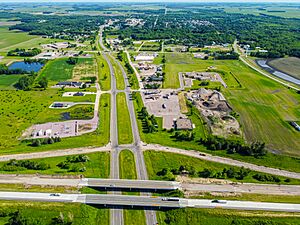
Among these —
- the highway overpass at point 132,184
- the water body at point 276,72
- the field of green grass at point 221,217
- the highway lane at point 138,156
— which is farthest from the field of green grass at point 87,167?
the water body at point 276,72

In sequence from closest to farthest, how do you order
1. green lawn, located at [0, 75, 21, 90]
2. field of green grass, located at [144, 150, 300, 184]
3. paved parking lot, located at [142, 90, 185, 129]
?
field of green grass, located at [144, 150, 300, 184] → paved parking lot, located at [142, 90, 185, 129] → green lawn, located at [0, 75, 21, 90]

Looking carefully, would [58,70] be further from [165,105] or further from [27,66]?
[165,105]

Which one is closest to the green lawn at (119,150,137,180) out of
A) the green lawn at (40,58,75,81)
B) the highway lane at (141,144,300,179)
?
the highway lane at (141,144,300,179)

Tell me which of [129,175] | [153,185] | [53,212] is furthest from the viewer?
[129,175]

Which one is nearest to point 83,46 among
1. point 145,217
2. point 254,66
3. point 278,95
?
point 254,66

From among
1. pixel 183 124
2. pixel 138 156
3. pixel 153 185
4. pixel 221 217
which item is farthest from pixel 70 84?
pixel 221 217

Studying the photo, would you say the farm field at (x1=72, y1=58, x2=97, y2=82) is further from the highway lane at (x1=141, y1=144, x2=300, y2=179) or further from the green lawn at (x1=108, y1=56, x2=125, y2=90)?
the highway lane at (x1=141, y1=144, x2=300, y2=179)
